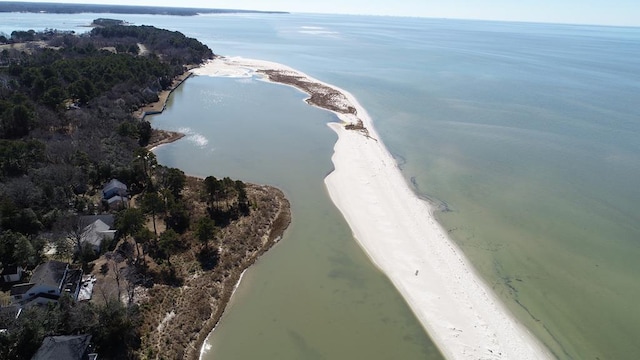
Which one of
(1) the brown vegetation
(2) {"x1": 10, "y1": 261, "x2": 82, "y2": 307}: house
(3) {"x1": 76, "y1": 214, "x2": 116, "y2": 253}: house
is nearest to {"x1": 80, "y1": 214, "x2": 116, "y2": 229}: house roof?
(3) {"x1": 76, "y1": 214, "x2": 116, "y2": 253}: house

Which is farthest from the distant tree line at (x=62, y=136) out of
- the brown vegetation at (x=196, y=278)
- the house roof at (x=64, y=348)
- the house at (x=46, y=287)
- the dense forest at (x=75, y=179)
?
the house roof at (x=64, y=348)

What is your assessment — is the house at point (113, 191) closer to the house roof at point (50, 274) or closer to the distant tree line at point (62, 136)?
the distant tree line at point (62, 136)

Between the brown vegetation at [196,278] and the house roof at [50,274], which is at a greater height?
the house roof at [50,274]

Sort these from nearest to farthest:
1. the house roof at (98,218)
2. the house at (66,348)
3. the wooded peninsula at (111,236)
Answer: the house at (66,348) → the wooded peninsula at (111,236) → the house roof at (98,218)

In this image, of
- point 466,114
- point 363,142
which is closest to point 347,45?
point 466,114

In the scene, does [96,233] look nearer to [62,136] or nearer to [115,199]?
[115,199]

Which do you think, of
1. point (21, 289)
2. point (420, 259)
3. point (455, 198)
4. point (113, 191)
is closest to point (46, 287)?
point (21, 289)

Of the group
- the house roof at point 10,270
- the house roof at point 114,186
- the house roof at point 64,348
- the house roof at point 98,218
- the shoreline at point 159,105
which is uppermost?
the shoreline at point 159,105

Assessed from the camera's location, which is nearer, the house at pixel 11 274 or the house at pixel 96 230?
the house at pixel 11 274
